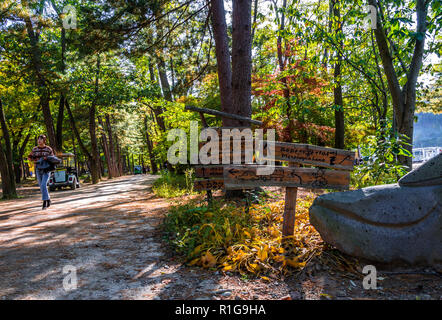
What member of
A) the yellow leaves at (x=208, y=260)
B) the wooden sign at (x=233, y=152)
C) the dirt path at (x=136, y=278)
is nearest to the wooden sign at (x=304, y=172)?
the wooden sign at (x=233, y=152)

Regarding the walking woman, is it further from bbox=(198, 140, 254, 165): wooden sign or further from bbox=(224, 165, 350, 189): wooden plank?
bbox=(224, 165, 350, 189): wooden plank

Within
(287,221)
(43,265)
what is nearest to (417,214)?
(287,221)

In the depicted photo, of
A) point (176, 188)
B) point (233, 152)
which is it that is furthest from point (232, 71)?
point (176, 188)

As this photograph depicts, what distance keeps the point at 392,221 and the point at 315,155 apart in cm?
120

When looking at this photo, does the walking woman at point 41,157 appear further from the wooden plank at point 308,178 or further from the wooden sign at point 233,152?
the wooden plank at point 308,178

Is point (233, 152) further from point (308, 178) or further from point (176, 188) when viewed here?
point (176, 188)

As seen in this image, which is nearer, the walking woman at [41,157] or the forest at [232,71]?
the forest at [232,71]

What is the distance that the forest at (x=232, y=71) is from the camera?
471 centimetres

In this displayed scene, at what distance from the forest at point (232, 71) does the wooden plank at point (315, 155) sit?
1044 millimetres

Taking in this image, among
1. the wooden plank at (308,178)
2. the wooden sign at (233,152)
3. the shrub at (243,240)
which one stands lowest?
the shrub at (243,240)

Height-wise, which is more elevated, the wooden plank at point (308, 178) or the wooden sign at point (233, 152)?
the wooden sign at point (233, 152)

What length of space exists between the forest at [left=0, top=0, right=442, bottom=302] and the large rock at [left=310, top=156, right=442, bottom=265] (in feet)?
2.15

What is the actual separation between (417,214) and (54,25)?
602 inches

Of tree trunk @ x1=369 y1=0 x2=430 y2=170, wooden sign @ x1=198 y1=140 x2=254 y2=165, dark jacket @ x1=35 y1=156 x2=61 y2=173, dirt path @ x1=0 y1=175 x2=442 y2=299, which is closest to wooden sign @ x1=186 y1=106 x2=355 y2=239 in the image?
wooden sign @ x1=198 y1=140 x2=254 y2=165
